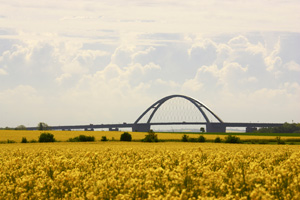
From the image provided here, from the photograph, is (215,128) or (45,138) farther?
(215,128)

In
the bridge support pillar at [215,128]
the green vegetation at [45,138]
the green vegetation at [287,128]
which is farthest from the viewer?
the bridge support pillar at [215,128]

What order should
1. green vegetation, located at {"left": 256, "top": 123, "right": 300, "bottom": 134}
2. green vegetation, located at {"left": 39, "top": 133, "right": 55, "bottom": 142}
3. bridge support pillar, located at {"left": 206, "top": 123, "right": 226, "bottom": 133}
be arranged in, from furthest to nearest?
bridge support pillar, located at {"left": 206, "top": 123, "right": 226, "bottom": 133} → green vegetation, located at {"left": 256, "top": 123, "right": 300, "bottom": 134} → green vegetation, located at {"left": 39, "top": 133, "right": 55, "bottom": 142}

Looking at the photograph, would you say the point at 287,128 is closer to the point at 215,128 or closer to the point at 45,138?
the point at 215,128

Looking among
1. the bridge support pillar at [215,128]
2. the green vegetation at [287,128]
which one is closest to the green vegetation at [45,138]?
the bridge support pillar at [215,128]

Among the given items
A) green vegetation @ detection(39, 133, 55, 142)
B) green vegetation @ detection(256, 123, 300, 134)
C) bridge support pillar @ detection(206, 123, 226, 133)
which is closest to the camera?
green vegetation @ detection(39, 133, 55, 142)

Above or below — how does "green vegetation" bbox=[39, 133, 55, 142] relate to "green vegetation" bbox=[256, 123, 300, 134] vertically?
below

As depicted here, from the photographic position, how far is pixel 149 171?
14.0 meters

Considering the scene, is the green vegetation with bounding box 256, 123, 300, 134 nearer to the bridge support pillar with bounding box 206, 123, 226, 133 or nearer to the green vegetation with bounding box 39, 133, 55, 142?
the bridge support pillar with bounding box 206, 123, 226, 133

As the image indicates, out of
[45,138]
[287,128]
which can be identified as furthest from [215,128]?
[45,138]

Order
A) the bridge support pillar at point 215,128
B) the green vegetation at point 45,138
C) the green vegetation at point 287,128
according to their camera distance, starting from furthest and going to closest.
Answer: the bridge support pillar at point 215,128, the green vegetation at point 287,128, the green vegetation at point 45,138

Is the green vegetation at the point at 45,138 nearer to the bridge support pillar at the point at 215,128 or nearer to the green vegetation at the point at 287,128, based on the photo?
the bridge support pillar at the point at 215,128

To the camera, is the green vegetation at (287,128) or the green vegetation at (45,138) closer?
the green vegetation at (45,138)

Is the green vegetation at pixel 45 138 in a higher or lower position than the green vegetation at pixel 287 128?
lower

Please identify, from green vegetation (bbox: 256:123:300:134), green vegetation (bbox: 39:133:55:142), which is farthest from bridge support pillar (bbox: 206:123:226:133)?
green vegetation (bbox: 39:133:55:142)
